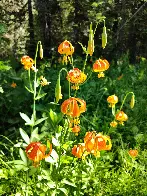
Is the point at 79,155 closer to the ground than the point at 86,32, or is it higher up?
closer to the ground

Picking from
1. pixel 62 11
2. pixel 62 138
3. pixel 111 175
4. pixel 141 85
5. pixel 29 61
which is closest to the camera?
pixel 62 138

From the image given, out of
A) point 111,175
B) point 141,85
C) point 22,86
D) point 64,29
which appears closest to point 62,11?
point 64,29

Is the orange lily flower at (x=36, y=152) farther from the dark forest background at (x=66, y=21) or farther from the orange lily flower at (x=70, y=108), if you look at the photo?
the dark forest background at (x=66, y=21)

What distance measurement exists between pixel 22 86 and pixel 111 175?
5.24ft

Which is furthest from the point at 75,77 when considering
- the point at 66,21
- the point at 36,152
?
the point at 66,21

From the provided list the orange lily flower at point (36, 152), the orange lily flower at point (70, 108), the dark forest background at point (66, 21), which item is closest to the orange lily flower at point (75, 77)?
the orange lily flower at point (70, 108)

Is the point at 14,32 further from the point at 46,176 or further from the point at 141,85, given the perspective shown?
the point at 46,176

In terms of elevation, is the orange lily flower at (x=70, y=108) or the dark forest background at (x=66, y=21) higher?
the dark forest background at (x=66, y=21)

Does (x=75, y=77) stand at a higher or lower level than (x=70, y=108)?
higher

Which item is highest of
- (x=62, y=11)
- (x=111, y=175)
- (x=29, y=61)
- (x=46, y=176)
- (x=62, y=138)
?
(x=62, y=11)

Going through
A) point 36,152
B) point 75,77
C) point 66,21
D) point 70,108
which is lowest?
point 36,152

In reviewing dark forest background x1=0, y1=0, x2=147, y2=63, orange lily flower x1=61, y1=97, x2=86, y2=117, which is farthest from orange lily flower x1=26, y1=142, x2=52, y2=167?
dark forest background x1=0, y1=0, x2=147, y2=63

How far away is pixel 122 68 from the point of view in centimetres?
621

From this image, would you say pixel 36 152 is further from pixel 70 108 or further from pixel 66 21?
pixel 66 21
